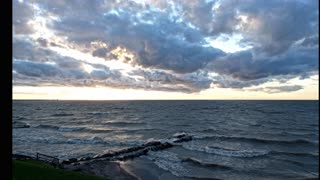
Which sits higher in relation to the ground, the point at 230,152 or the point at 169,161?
the point at 230,152

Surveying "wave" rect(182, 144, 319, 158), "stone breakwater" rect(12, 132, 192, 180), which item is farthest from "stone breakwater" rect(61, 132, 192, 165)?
"wave" rect(182, 144, 319, 158)

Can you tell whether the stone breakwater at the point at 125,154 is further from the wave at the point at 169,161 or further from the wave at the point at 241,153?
the wave at the point at 241,153

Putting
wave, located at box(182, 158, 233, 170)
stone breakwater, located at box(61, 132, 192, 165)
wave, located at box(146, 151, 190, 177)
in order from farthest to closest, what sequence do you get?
stone breakwater, located at box(61, 132, 192, 165), wave, located at box(182, 158, 233, 170), wave, located at box(146, 151, 190, 177)

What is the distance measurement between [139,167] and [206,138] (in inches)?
1058

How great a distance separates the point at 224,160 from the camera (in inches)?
1516

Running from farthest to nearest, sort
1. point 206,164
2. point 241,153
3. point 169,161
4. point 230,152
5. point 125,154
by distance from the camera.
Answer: point 230,152 → point 241,153 → point 125,154 → point 169,161 → point 206,164

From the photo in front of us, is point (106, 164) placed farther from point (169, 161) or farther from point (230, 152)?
point (230, 152)

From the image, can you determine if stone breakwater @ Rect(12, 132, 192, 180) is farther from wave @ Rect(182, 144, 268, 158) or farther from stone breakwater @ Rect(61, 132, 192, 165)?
wave @ Rect(182, 144, 268, 158)

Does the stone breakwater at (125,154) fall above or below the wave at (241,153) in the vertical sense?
above

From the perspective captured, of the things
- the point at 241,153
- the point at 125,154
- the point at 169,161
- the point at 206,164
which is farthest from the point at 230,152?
the point at 125,154

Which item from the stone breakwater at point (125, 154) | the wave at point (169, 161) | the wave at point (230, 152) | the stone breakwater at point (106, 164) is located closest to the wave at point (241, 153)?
the wave at point (230, 152)

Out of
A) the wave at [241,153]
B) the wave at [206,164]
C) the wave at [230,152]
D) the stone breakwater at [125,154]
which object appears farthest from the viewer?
the wave at [241,153]

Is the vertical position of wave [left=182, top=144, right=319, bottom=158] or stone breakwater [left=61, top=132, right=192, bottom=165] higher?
stone breakwater [left=61, top=132, right=192, bottom=165]
